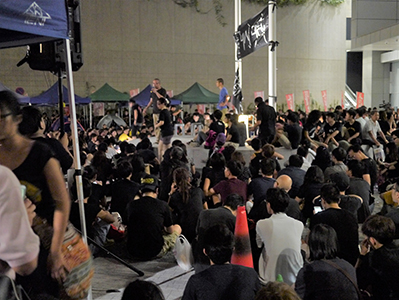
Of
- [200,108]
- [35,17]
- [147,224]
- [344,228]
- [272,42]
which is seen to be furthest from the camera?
[200,108]

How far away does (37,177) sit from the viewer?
2.78 m

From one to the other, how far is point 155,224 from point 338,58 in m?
29.9

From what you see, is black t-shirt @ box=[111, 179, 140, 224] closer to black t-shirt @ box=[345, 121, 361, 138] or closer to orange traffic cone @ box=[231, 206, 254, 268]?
orange traffic cone @ box=[231, 206, 254, 268]

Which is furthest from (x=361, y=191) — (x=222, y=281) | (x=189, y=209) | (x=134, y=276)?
(x=222, y=281)

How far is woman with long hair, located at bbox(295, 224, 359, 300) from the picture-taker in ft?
11.8

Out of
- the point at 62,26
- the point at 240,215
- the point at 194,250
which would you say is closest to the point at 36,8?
the point at 62,26

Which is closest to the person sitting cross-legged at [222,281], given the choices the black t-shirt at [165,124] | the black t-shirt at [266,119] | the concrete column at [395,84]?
the black t-shirt at [266,119]

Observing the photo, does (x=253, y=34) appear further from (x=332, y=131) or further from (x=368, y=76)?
(x=368, y=76)

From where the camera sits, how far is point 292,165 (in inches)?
302

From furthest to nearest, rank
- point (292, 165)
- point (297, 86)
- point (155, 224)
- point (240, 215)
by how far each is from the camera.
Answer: point (297, 86) → point (292, 165) → point (155, 224) → point (240, 215)

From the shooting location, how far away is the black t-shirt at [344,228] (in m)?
5.08

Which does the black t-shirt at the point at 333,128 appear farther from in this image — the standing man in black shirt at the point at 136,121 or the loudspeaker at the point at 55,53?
the loudspeaker at the point at 55,53

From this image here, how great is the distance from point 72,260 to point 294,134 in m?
9.29

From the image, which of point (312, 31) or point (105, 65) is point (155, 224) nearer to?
point (105, 65)
